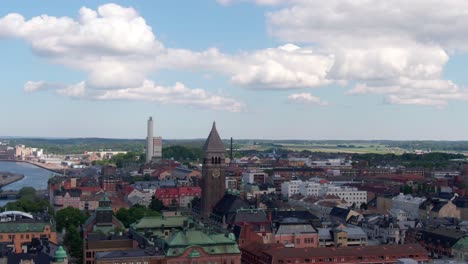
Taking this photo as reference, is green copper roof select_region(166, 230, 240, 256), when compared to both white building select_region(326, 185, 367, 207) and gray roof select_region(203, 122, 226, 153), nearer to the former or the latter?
gray roof select_region(203, 122, 226, 153)

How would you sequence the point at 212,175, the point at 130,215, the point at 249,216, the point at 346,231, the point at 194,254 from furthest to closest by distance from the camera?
1. the point at 212,175
2. the point at 130,215
3. the point at 346,231
4. the point at 249,216
5. the point at 194,254

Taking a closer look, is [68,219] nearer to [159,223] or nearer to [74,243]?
[74,243]

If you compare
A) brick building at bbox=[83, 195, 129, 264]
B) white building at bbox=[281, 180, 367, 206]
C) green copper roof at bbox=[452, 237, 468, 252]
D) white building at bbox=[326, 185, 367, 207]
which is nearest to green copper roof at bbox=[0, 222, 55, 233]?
brick building at bbox=[83, 195, 129, 264]

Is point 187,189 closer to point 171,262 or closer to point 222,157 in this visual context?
point 222,157

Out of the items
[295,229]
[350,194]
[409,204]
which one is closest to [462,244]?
[295,229]

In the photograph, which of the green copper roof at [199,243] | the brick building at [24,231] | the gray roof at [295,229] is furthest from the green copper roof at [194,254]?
the brick building at [24,231]

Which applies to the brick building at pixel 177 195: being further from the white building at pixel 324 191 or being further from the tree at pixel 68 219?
the tree at pixel 68 219
